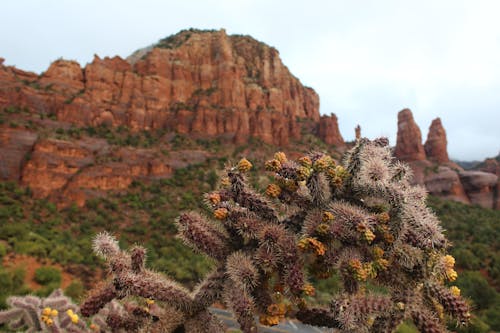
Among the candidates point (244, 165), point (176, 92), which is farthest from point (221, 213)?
point (176, 92)

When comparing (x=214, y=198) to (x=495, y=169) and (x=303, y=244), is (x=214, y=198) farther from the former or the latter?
(x=495, y=169)

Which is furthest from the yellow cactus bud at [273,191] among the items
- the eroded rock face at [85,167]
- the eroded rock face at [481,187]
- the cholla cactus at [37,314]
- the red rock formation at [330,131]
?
the red rock formation at [330,131]

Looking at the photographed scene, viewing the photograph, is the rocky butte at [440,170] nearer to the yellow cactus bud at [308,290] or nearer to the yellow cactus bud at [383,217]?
the yellow cactus bud at [383,217]

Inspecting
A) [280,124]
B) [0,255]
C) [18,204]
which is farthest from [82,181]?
[280,124]

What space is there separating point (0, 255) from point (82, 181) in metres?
20.5

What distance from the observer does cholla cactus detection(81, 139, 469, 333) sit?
8.89 feet

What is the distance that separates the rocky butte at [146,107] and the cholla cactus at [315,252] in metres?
41.7

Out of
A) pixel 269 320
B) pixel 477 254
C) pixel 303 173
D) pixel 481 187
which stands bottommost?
pixel 477 254

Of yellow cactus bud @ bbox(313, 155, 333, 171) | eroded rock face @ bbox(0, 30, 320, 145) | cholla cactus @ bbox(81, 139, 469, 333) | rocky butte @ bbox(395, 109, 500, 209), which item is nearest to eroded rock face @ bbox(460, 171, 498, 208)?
rocky butte @ bbox(395, 109, 500, 209)

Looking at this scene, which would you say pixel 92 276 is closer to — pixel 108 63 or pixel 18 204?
pixel 18 204

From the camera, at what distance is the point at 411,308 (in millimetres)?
2619

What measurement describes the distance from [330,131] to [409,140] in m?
16.2

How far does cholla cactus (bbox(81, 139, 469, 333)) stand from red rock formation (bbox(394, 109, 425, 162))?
6954cm

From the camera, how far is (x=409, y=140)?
68.8m
